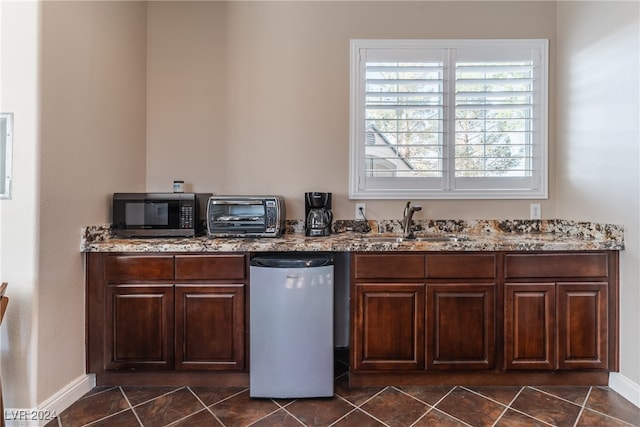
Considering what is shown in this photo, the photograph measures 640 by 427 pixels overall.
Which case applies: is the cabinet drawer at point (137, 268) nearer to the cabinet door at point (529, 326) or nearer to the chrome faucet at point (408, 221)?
the chrome faucet at point (408, 221)

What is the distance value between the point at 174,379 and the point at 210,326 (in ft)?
1.45

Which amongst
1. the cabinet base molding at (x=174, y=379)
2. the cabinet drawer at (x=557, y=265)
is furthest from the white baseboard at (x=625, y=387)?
the cabinet base molding at (x=174, y=379)

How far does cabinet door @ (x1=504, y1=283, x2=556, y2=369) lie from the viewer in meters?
2.05

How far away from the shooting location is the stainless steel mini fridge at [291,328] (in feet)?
6.35

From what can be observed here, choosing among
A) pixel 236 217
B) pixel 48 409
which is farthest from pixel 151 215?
pixel 48 409

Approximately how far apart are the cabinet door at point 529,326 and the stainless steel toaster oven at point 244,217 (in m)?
1.55

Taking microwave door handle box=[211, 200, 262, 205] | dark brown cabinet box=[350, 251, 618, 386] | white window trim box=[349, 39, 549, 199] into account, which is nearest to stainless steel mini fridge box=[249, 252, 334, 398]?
dark brown cabinet box=[350, 251, 618, 386]

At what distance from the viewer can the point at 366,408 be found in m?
1.89

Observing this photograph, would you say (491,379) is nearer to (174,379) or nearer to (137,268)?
(174,379)

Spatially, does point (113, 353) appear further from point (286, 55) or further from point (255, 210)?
point (286, 55)

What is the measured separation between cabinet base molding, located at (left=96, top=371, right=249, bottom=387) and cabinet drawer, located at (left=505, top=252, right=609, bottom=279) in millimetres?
1818

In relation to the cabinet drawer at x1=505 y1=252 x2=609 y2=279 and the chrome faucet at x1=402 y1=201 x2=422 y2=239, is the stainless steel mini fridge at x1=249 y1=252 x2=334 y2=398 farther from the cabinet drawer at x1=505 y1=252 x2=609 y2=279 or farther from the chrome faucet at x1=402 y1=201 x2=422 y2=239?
the cabinet drawer at x1=505 y1=252 x2=609 y2=279

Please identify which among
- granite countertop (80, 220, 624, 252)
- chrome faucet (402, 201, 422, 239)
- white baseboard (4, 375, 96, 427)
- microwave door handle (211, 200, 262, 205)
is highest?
microwave door handle (211, 200, 262, 205)

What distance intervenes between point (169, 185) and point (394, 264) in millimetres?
1905
